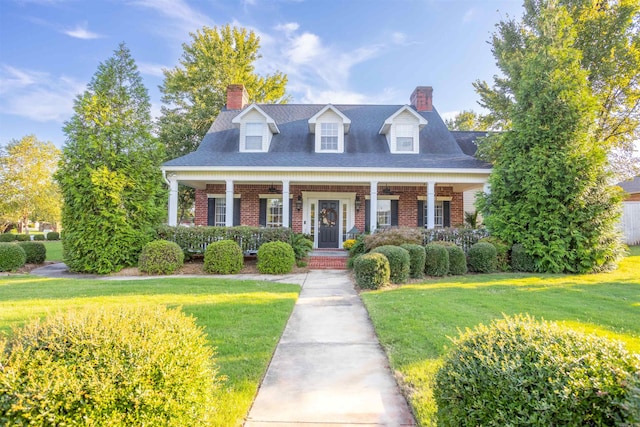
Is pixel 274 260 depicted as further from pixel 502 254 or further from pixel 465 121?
pixel 465 121

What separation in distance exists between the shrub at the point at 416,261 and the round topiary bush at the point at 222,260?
544 centimetres

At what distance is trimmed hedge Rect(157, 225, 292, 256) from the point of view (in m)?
10.8

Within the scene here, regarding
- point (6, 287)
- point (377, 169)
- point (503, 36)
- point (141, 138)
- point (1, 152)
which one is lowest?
point (6, 287)

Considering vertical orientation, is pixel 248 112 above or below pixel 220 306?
above

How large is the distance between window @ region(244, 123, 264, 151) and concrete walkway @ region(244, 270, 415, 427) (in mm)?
10603

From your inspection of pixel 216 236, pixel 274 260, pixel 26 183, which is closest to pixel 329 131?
pixel 216 236

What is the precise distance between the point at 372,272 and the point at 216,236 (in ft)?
20.2

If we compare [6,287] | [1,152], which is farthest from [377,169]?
[1,152]

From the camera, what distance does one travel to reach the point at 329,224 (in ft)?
48.1

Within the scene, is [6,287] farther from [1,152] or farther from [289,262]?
[1,152]

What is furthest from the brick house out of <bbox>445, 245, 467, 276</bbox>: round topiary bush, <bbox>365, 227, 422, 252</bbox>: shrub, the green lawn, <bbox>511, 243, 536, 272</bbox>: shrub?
the green lawn

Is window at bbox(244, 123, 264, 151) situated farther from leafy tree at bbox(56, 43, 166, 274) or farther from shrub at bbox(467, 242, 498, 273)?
shrub at bbox(467, 242, 498, 273)

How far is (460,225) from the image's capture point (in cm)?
1434

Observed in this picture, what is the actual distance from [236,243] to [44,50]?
11896 millimetres
